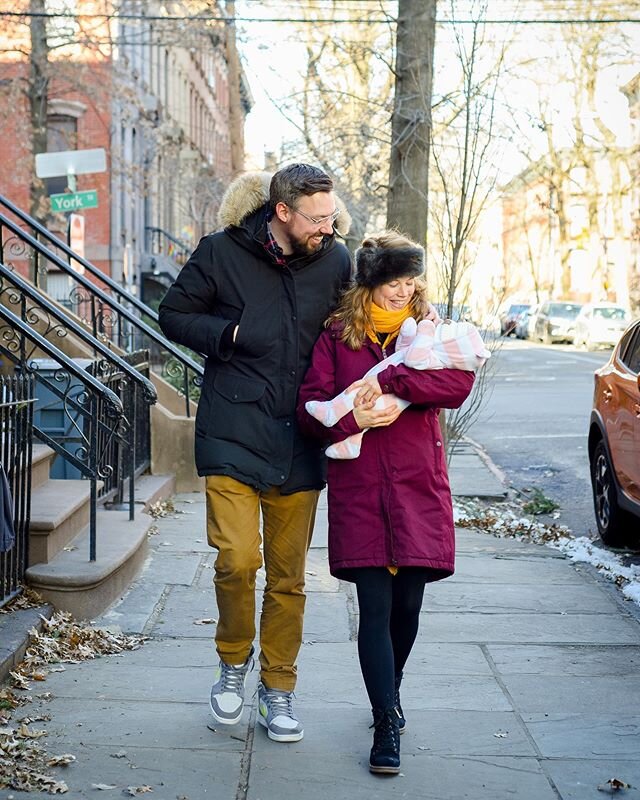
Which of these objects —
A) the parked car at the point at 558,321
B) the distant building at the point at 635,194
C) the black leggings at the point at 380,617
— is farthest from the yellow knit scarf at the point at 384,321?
the parked car at the point at 558,321

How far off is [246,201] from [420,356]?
88 centimetres

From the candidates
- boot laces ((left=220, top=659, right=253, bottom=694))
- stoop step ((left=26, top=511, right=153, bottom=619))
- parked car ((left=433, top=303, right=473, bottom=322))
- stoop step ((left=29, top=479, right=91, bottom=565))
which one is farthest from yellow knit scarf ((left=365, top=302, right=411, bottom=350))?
parked car ((left=433, top=303, right=473, bottom=322))

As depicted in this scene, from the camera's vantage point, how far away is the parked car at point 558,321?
4844 centimetres

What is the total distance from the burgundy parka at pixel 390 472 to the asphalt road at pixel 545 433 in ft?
18.0

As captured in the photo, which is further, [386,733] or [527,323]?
[527,323]

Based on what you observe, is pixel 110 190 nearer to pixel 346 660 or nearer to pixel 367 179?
pixel 367 179

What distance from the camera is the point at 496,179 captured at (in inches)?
395

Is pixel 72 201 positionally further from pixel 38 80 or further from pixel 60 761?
pixel 60 761

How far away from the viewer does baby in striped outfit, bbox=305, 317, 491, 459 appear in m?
4.15

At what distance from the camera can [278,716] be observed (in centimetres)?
445

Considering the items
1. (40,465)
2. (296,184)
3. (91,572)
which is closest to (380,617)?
(296,184)

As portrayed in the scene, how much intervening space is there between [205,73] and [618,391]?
4777 centimetres

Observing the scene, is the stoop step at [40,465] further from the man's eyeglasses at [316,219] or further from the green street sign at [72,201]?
the green street sign at [72,201]

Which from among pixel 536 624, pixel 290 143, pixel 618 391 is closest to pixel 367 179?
pixel 290 143
